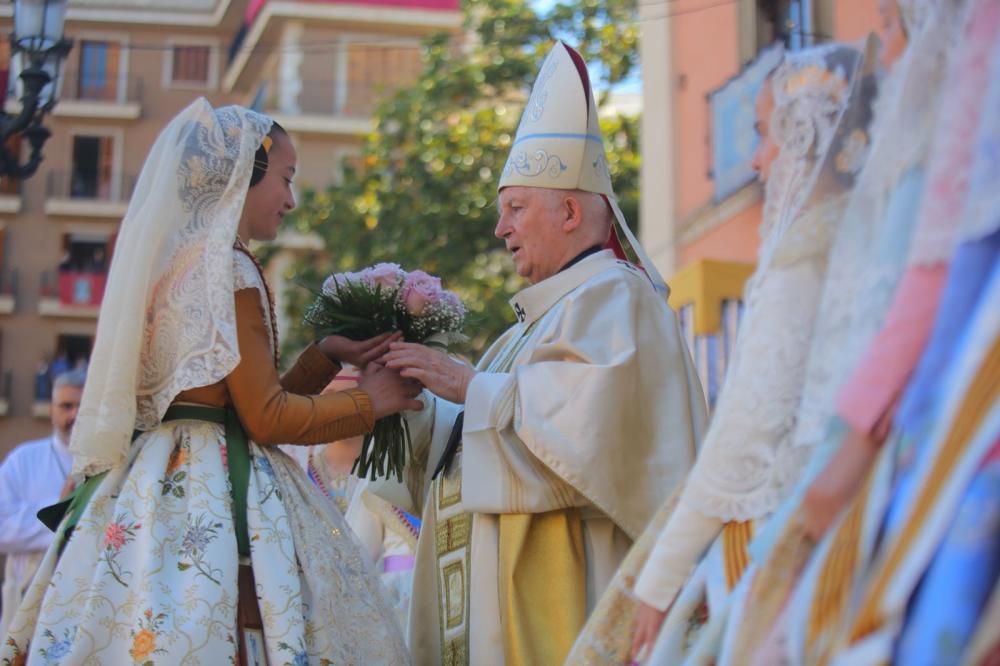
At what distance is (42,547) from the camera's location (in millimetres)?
7453

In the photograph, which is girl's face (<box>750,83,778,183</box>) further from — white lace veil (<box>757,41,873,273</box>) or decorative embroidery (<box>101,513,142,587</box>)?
decorative embroidery (<box>101,513,142,587</box>)

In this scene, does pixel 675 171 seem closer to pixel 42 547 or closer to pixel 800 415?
pixel 42 547

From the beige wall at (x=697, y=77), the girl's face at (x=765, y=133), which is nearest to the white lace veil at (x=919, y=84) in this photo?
the girl's face at (x=765, y=133)

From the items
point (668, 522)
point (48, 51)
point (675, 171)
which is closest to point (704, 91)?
point (675, 171)

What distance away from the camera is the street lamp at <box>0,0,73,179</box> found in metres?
6.98

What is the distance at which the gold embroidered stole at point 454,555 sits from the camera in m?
4.44

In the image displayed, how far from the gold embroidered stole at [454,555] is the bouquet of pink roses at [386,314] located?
0.17m

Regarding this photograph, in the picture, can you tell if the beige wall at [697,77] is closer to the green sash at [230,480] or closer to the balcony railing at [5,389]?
the green sash at [230,480]

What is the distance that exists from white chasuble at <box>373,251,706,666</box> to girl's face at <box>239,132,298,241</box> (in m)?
0.75

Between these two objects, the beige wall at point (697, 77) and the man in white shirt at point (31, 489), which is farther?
the beige wall at point (697, 77)

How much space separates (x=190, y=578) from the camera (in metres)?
3.62

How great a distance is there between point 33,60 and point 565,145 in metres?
3.30

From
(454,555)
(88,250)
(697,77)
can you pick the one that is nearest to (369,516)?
(454,555)

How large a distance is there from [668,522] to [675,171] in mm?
11247
